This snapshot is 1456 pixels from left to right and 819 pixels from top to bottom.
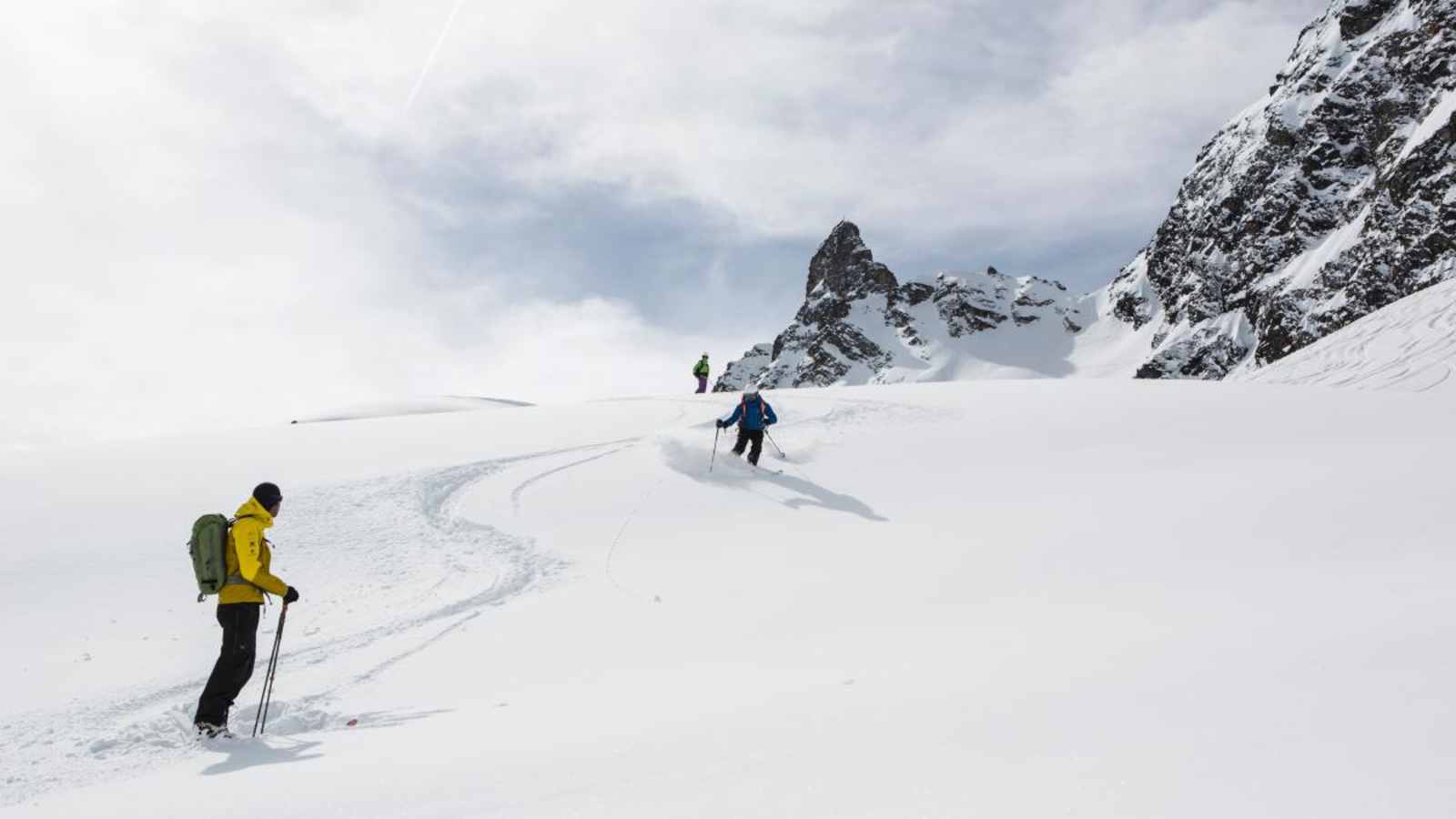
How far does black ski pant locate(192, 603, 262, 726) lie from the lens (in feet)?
18.0

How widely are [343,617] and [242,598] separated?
202 centimetres

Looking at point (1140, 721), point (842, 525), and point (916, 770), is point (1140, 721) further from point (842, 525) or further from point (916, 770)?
point (842, 525)

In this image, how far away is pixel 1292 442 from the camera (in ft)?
41.0

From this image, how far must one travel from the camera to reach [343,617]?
7.78 m

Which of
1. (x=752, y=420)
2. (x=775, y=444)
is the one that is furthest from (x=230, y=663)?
(x=775, y=444)

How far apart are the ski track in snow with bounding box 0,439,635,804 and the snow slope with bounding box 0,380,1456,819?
0.15 feet

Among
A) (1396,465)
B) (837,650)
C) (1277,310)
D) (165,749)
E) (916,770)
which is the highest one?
(1277,310)

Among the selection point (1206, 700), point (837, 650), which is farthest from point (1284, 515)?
point (1206, 700)

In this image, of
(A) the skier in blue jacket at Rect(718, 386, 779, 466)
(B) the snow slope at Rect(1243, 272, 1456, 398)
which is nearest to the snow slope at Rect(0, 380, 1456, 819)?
(A) the skier in blue jacket at Rect(718, 386, 779, 466)

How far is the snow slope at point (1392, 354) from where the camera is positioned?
36.4 m

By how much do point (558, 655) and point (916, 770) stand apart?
13.3 feet

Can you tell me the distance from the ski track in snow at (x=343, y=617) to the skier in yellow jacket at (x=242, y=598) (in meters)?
0.30

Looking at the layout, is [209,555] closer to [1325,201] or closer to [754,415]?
[754,415]

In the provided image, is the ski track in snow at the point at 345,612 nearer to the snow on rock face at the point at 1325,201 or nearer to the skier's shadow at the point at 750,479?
the skier's shadow at the point at 750,479
